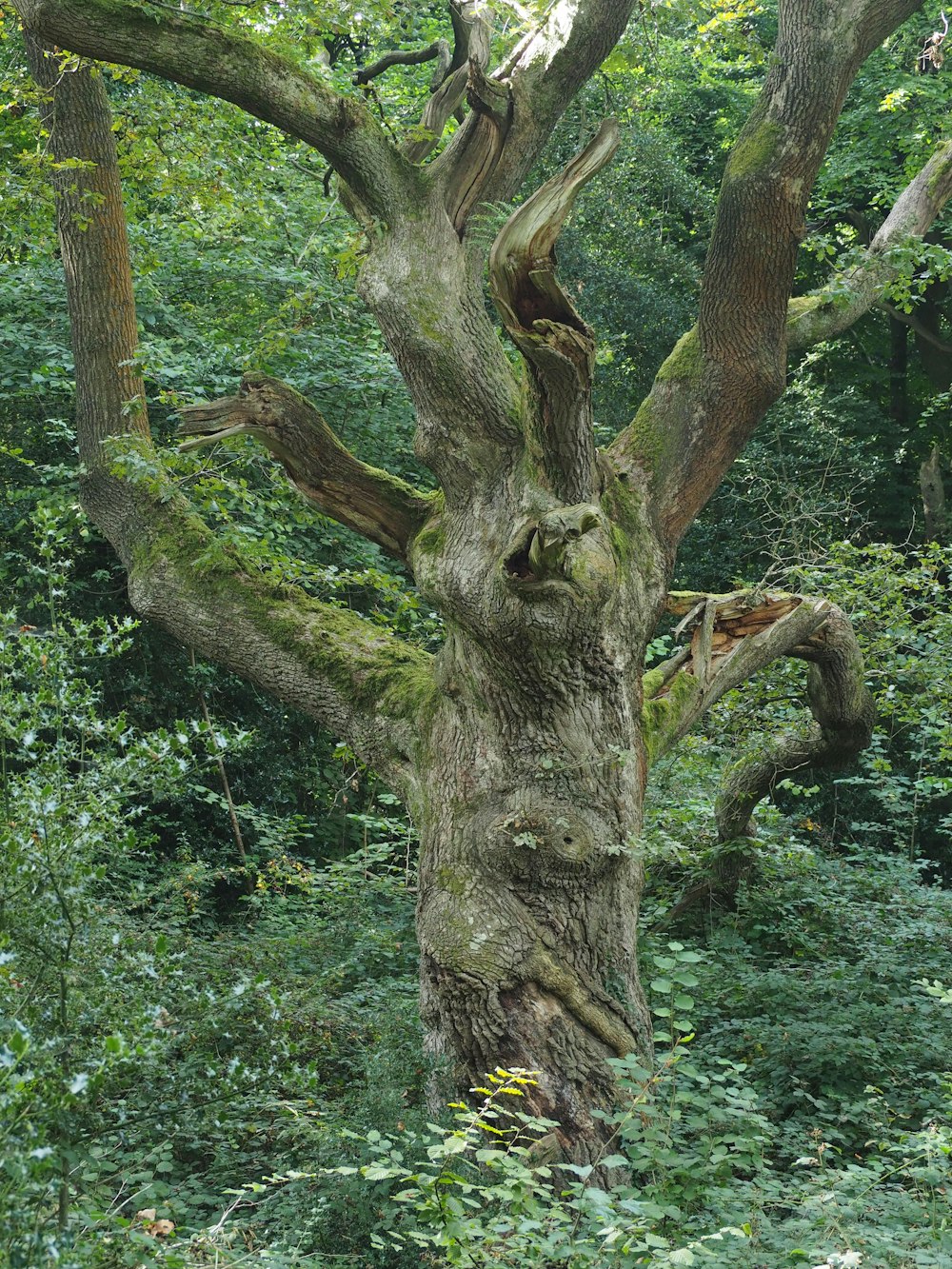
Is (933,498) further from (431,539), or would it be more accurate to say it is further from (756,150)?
(431,539)

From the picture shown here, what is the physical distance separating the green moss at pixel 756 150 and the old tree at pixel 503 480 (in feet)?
0.05

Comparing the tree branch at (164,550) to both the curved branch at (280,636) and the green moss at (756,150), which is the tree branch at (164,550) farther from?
the green moss at (756,150)

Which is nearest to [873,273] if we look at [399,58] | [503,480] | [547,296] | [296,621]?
[503,480]

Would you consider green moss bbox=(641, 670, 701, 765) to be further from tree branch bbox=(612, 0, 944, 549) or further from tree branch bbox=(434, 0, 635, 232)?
tree branch bbox=(434, 0, 635, 232)

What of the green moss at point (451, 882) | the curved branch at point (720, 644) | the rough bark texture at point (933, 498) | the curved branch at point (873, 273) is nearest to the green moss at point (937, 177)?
the curved branch at point (873, 273)

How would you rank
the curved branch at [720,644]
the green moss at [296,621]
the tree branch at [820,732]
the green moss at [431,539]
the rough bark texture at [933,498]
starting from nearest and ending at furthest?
1. the green moss at [431,539]
2. the green moss at [296,621]
3. the curved branch at [720,644]
4. the tree branch at [820,732]
5. the rough bark texture at [933,498]

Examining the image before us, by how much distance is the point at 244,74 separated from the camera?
16.9 feet

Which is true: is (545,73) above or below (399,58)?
below

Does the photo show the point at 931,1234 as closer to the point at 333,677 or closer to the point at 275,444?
the point at 333,677

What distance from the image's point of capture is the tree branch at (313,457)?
217 inches

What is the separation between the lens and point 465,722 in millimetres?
5207

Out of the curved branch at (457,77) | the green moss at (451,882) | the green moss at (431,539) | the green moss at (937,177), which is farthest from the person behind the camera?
the green moss at (937,177)

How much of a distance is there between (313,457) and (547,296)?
1658 millimetres

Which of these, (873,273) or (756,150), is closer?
(756,150)
